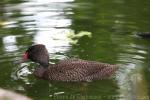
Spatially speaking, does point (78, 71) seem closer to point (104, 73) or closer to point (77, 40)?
point (104, 73)

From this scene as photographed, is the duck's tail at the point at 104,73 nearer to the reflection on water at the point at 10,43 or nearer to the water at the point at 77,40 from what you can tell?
the water at the point at 77,40

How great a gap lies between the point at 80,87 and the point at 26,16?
5.00 metres

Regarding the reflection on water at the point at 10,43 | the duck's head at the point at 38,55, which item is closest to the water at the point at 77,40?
the reflection on water at the point at 10,43

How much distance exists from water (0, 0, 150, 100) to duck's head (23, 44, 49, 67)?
0.91ft

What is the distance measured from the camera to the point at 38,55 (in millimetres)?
10227

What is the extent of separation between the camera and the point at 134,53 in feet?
35.6

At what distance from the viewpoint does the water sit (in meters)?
9.18

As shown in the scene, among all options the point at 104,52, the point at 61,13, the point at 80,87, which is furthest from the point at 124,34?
the point at 80,87

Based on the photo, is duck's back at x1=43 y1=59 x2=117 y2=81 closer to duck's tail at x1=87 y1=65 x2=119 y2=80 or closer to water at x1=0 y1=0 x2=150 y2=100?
duck's tail at x1=87 y1=65 x2=119 y2=80

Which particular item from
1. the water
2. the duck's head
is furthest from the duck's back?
the duck's head

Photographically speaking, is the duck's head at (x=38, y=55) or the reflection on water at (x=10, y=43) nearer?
the duck's head at (x=38, y=55)

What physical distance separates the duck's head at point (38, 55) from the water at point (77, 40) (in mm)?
276

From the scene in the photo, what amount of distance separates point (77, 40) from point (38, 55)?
2.00 m

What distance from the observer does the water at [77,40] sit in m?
9.18
